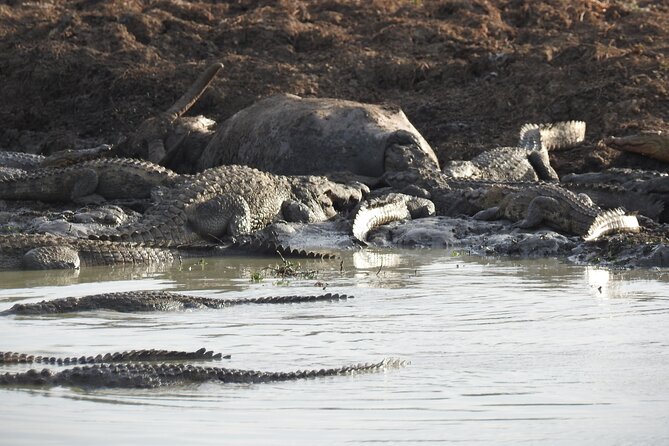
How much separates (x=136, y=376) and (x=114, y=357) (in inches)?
17.3

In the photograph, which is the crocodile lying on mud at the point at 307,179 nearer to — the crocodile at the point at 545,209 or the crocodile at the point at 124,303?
the crocodile at the point at 545,209

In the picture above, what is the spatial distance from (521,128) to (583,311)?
9016 mm

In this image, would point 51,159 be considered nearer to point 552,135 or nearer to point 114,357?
point 552,135

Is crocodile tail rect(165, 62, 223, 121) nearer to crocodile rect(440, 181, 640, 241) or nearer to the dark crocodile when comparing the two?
crocodile rect(440, 181, 640, 241)

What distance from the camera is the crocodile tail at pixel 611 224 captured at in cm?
1104

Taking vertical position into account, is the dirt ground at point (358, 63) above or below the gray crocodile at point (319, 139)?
above

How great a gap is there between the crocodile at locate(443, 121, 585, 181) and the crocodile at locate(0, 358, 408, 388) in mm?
8638

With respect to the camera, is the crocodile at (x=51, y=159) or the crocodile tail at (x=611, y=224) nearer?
the crocodile tail at (x=611, y=224)

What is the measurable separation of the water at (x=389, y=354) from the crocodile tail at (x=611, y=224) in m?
1.45

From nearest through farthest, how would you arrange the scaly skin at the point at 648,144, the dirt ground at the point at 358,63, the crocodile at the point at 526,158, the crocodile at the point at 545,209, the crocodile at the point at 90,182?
1. the crocodile at the point at 545,209
2. the crocodile at the point at 90,182
3. the crocodile at the point at 526,158
4. the scaly skin at the point at 648,144
5. the dirt ground at the point at 358,63

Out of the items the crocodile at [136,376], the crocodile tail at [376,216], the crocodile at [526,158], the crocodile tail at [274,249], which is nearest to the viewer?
the crocodile at [136,376]

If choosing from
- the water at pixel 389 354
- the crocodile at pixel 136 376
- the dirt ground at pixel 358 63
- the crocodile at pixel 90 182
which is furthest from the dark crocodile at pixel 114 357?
the dirt ground at pixel 358 63

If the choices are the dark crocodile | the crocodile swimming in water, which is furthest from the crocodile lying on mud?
the crocodile swimming in water

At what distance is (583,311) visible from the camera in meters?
7.43
